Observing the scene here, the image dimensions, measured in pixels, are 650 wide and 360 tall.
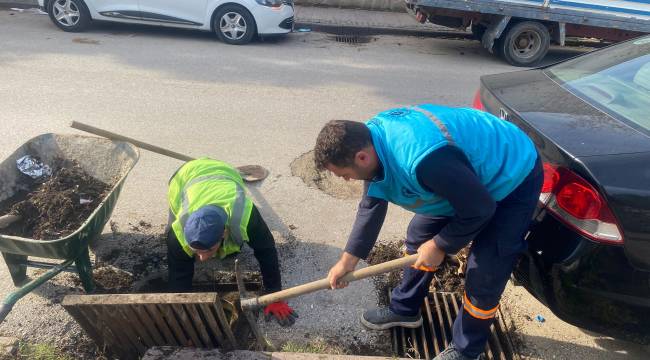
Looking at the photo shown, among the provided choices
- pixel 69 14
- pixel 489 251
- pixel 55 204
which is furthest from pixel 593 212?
pixel 69 14

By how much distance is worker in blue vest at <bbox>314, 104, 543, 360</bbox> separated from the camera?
1743 mm

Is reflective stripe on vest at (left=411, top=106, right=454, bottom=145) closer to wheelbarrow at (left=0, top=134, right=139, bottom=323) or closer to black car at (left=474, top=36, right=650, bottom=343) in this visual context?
black car at (left=474, top=36, right=650, bottom=343)

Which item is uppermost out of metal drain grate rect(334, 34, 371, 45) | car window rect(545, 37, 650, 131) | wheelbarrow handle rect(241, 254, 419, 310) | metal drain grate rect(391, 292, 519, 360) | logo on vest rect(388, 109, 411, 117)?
car window rect(545, 37, 650, 131)

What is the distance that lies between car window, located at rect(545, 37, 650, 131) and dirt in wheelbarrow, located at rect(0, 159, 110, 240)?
132 inches

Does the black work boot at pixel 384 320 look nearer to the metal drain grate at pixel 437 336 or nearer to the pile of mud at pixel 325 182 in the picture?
the metal drain grate at pixel 437 336

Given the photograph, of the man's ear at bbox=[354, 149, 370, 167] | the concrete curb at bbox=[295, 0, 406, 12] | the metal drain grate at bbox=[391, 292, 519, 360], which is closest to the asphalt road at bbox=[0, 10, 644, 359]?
the metal drain grate at bbox=[391, 292, 519, 360]

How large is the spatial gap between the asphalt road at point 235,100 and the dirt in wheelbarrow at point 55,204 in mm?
492

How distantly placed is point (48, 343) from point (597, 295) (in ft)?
10.2

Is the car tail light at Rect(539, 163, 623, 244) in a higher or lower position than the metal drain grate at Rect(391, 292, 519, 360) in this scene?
higher

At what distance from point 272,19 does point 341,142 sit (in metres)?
6.88

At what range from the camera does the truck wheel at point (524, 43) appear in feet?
26.3

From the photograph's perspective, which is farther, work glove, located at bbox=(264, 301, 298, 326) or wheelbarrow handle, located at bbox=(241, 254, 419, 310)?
work glove, located at bbox=(264, 301, 298, 326)

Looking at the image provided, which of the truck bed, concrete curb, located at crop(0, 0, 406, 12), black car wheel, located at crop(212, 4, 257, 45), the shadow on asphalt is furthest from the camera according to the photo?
concrete curb, located at crop(0, 0, 406, 12)

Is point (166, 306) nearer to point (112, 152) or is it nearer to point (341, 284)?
point (341, 284)
